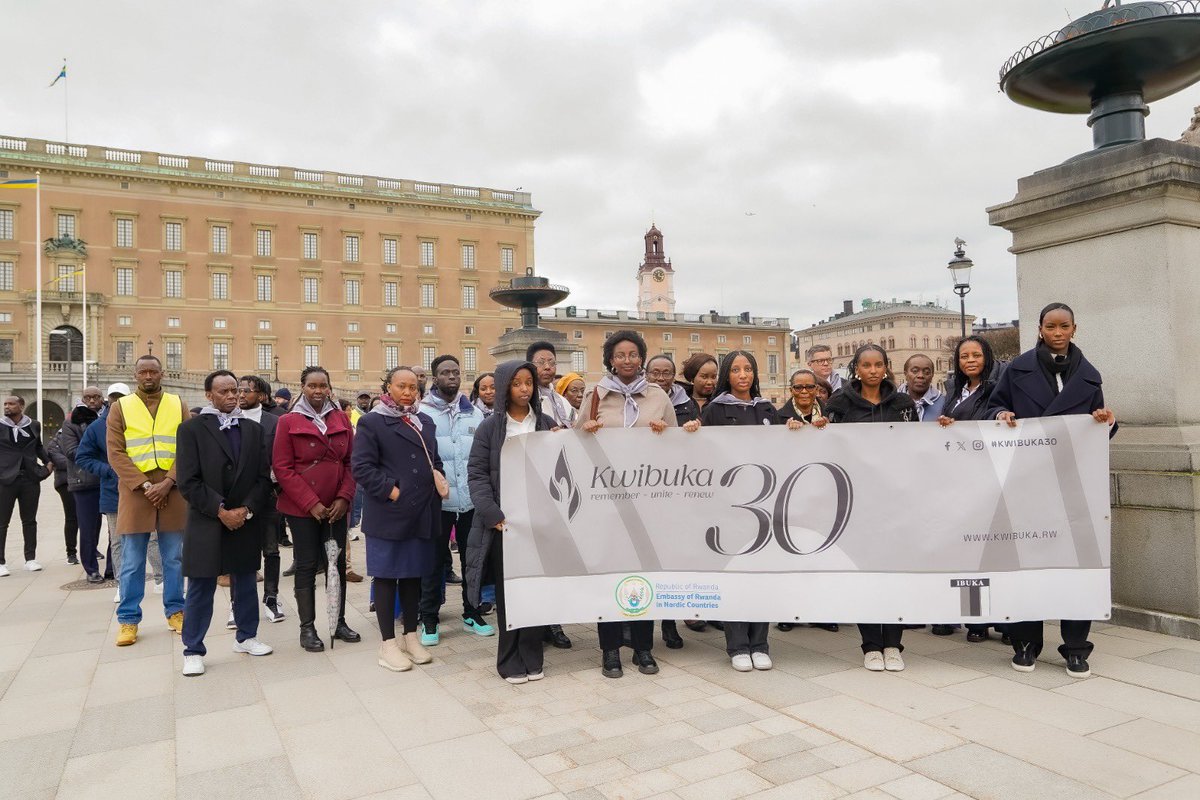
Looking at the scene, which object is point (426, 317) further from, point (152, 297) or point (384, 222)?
point (152, 297)

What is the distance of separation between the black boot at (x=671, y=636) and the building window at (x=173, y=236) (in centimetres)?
6482

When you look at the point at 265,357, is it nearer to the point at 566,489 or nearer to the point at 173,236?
the point at 173,236

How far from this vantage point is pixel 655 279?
104 metres

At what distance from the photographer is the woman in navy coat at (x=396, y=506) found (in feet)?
17.5

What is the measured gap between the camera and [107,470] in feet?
24.2

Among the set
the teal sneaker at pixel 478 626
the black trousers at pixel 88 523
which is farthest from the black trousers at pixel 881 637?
the black trousers at pixel 88 523

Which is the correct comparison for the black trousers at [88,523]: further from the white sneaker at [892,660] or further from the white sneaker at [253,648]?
the white sneaker at [892,660]

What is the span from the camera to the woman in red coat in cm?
572

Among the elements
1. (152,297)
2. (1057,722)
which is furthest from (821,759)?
(152,297)

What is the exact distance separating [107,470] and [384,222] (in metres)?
62.8

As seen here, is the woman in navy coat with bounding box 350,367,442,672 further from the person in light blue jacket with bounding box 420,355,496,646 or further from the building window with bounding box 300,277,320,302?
the building window with bounding box 300,277,320,302

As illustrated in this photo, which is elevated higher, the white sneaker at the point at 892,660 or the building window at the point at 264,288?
the building window at the point at 264,288

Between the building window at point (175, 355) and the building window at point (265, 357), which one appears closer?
the building window at point (175, 355)

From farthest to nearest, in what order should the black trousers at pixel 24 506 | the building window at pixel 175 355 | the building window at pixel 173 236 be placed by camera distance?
1. the building window at pixel 173 236
2. the building window at pixel 175 355
3. the black trousers at pixel 24 506
